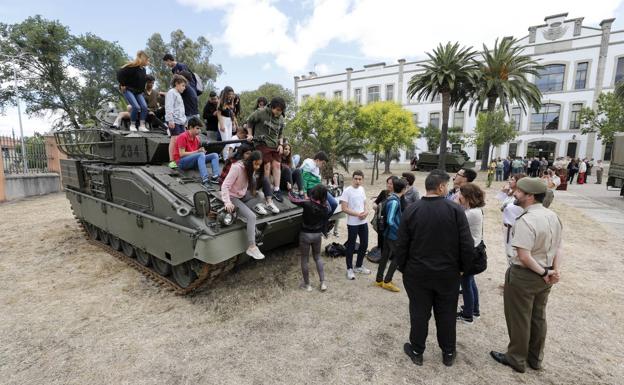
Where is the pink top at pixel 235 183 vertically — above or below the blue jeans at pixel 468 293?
above

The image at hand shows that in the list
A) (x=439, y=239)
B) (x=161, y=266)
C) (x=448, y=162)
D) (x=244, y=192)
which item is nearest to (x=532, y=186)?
(x=439, y=239)

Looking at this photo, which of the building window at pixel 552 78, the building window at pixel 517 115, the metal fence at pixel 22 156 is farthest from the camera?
the building window at pixel 517 115

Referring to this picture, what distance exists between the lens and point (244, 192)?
4488mm

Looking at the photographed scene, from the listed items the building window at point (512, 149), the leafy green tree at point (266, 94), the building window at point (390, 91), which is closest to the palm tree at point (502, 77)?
the building window at point (512, 149)

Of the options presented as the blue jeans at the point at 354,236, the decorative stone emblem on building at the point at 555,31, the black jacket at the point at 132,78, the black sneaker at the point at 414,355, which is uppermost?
the decorative stone emblem on building at the point at 555,31

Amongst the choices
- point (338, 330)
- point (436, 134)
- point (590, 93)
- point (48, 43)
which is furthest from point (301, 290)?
point (590, 93)

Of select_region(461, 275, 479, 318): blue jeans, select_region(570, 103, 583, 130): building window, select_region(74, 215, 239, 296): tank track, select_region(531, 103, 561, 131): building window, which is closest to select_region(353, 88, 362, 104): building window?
select_region(531, 103, 561, 131): building window

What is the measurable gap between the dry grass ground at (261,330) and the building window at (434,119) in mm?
35900

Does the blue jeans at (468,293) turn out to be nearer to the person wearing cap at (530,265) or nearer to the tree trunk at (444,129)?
the person wearing cap at (530,265)

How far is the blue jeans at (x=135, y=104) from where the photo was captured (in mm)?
6203

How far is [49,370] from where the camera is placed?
327cm

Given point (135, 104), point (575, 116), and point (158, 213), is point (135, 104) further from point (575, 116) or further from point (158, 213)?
point (575, 116)

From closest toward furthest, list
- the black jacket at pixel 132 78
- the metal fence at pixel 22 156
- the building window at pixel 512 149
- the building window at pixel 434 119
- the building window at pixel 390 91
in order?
the black jacket at pixel 132 78
the metal fence at pixel 22 156
the building window at pixel 512 149
the building window at pixel 434 119
the building window at pixel 390 91

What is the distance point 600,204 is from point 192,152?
574 inches
